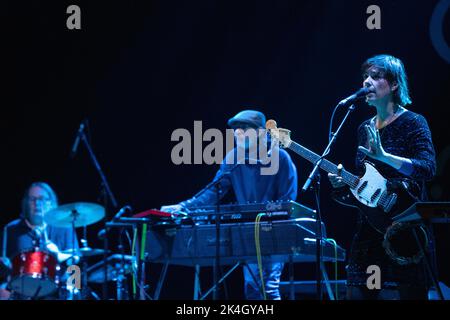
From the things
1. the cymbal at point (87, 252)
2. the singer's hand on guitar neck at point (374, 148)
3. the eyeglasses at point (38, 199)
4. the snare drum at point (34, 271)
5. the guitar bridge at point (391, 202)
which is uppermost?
the singer's hand on guitar neck at point (374, 148)

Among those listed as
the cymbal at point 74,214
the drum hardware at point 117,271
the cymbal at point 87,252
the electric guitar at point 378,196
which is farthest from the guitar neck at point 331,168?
the cymbal at point 74,214

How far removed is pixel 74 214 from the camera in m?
7.07

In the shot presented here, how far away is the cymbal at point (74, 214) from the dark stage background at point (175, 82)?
660 millimetres

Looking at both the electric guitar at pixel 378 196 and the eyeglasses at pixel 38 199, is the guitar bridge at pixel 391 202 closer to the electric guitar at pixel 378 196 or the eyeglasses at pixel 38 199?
the electric guitar at pixel 378 196

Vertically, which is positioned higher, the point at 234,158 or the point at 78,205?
the point at 234,158

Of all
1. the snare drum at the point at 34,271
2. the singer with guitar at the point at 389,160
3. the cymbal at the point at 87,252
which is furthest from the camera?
the snare drum at the point at 34,271

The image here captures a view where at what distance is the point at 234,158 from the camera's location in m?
5.96

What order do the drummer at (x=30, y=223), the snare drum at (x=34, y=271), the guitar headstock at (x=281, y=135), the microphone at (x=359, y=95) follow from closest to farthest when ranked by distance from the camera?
the microphone at (x=359, y=95) → the guitar headstock at (x=281, y=135) → the snare drum at (x=34, y=271) → the drummer at (x=30, y=223)

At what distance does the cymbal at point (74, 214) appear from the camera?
274 inches

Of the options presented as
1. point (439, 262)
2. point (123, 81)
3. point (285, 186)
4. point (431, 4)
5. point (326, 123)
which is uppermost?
point (431, 4)

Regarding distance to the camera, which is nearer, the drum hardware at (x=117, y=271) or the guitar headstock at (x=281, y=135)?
the guitar headstock at (x=281, y=135)

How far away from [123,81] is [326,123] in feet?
8.49
